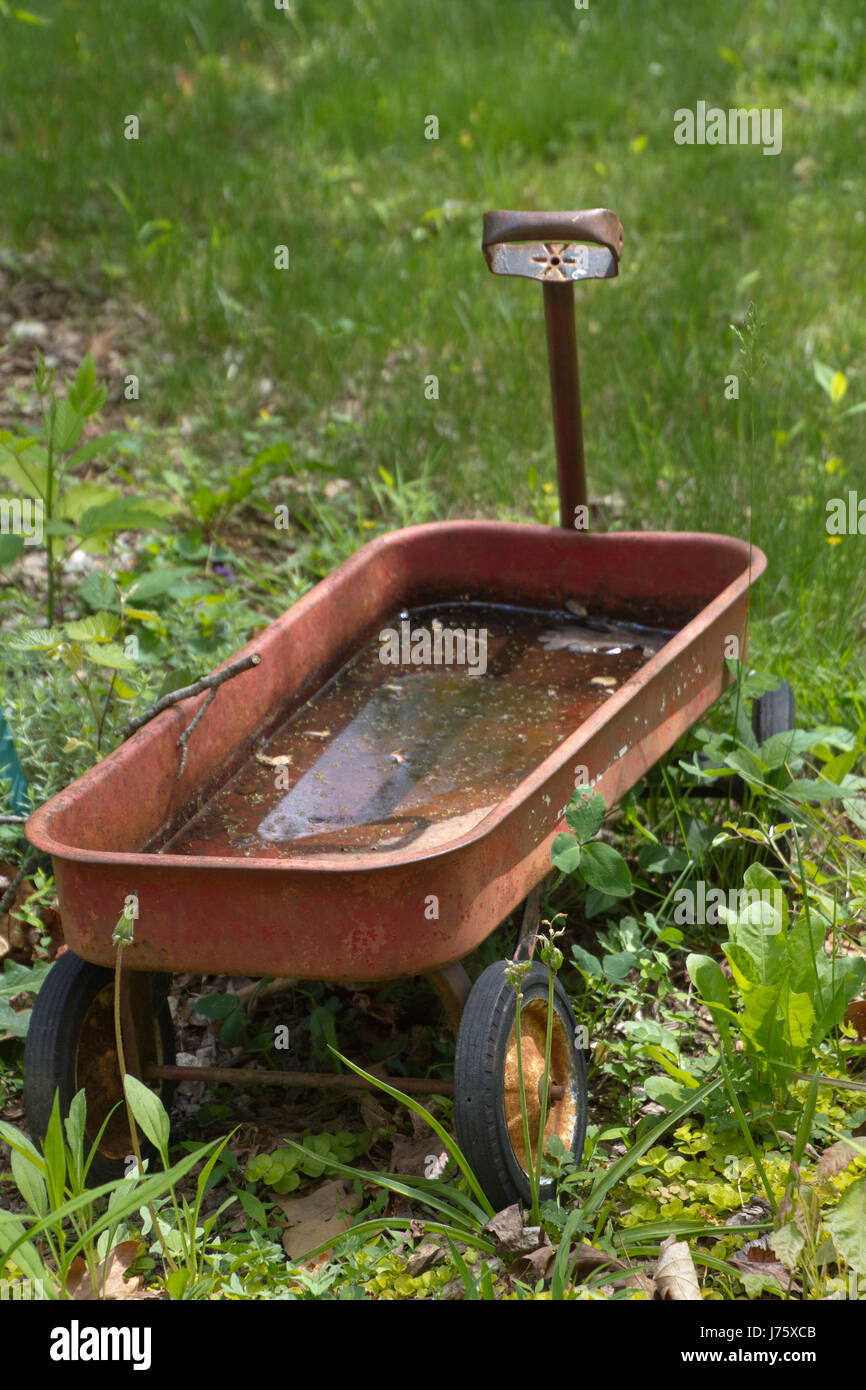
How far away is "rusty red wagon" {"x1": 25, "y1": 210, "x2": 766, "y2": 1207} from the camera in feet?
6.95

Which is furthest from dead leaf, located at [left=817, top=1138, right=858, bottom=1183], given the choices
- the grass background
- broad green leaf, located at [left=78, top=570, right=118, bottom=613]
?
broad green leaf, located at [left=78, top=570, right=118, bottom=613]

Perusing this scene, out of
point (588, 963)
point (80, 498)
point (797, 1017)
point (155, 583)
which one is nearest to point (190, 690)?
point (588, 963)

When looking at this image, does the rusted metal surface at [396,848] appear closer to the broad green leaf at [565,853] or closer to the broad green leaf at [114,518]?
the broad green leaf at [565,853]

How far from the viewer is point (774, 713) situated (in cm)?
317

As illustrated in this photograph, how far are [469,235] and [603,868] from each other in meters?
4.40

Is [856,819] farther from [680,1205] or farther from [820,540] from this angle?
[820,540]

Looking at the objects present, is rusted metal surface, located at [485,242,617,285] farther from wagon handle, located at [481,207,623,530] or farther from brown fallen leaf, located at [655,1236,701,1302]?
brown fallen leaf, located at [655,1236,701,1302]

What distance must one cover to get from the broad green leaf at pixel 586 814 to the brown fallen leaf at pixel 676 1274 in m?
0.64

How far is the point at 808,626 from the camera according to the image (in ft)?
11.6

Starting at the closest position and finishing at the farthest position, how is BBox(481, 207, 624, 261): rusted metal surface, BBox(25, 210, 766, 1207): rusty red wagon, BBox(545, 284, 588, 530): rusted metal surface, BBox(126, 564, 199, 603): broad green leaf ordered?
BBox(25, 210, 766, 1207): rusty red wagon
BBox(481, 207, 624, 261): rusted metal surface
BBox(545, 284, 588, 530): rusted metal surface
BBox(126, 564, 199, 603): broad green leaf

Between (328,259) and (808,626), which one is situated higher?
(328,259)

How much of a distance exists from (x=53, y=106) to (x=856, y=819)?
568cm

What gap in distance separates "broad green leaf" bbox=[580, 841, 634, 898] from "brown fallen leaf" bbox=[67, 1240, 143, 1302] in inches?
38.1

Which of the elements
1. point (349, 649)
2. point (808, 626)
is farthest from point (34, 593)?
point (808, 626)
